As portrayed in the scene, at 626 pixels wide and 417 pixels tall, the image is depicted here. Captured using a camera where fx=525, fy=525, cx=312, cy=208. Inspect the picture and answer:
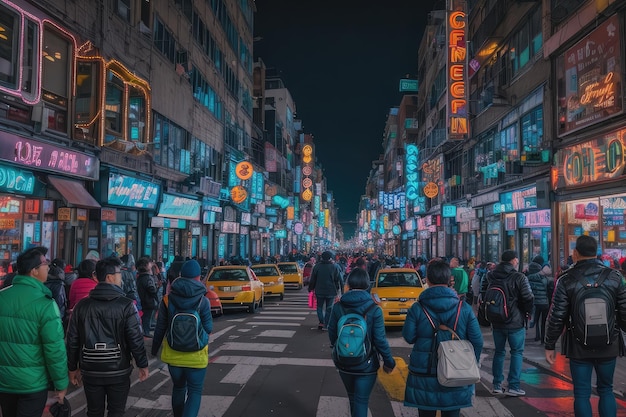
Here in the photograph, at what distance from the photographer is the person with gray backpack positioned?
5215 millimetres

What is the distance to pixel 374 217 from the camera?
110m

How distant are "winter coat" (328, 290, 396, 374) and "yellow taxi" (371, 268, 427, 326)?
7112mm

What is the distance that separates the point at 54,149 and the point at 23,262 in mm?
13027

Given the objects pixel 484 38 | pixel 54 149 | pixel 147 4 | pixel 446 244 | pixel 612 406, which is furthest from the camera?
pixel 446 244

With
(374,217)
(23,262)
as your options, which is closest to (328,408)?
(23,262)

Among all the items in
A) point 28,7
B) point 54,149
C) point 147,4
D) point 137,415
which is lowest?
point 137,415

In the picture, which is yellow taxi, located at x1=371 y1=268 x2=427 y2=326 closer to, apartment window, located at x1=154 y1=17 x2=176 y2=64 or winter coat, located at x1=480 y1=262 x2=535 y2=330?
winter coat, located at x1=480 y1=262 x2=535 y2=330

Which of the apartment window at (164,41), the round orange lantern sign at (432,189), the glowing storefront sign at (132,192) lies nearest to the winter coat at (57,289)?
the glowing storefront sign at (132,192)

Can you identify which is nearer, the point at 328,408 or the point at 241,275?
the point at 328,408

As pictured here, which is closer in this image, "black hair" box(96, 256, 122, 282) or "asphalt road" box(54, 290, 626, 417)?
"black hair" box(96, 256, 122, 282)

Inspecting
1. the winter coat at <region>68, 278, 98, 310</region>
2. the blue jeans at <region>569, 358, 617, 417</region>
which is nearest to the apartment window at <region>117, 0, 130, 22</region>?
the winter coat at <region>68, 278, 98, 310</region>

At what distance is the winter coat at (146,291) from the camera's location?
1220 cm

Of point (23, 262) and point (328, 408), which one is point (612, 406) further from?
point (23, 262)

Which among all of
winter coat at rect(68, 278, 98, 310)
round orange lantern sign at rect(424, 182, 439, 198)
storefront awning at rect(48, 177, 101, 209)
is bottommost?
winter coat at rect(68, 278, 98, 310)
